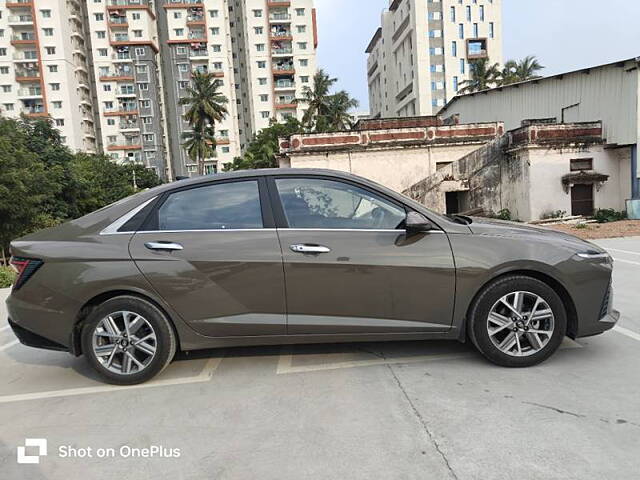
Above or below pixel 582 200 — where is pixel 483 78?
above

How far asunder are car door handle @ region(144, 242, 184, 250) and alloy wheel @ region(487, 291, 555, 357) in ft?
8.04

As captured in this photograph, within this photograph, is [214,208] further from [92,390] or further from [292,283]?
[92,390]

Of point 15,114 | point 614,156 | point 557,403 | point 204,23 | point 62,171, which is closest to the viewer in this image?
point 557,403

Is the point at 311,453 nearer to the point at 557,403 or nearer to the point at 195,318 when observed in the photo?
the point at 195,318

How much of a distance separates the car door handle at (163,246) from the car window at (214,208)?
150 millimetres

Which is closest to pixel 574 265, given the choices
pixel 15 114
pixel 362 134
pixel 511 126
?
pixel 362 134

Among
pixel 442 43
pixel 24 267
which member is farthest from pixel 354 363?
pixel 442 43

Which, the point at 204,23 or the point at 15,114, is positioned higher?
the point at 204,23

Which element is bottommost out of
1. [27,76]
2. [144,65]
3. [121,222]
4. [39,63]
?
[121,222]

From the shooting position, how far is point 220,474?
2.29 metres

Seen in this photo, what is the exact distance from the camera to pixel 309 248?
10.6 ft

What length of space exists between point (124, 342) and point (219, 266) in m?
0.95

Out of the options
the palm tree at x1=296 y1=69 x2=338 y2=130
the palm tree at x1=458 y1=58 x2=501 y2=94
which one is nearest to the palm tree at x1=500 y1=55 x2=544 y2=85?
the palm tree at x1=458 y1=58 x2=501 y2=94

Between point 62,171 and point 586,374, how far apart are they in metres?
30.7
